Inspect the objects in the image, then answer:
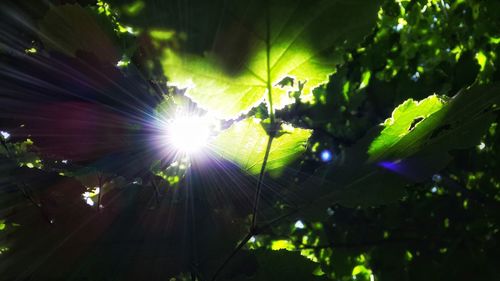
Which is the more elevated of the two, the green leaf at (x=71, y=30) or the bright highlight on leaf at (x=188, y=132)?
the green leaf at (x=71, y=30)

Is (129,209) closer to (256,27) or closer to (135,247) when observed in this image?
(135,247)

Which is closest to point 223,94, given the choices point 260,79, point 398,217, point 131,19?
point 260,79

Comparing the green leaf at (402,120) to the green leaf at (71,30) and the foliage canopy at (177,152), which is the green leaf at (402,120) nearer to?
the foliage canopy at (177,152)

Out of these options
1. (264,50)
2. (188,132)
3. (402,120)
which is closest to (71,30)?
(188,132)

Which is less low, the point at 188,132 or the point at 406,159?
the point at 188,132

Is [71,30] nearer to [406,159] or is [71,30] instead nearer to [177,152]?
[177,152]

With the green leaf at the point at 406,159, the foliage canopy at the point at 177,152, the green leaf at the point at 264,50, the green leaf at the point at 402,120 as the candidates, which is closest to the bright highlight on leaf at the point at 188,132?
the foliage canopy at the point at 177,152

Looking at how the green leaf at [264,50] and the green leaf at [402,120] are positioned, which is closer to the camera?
the green leaf at [264,50]
